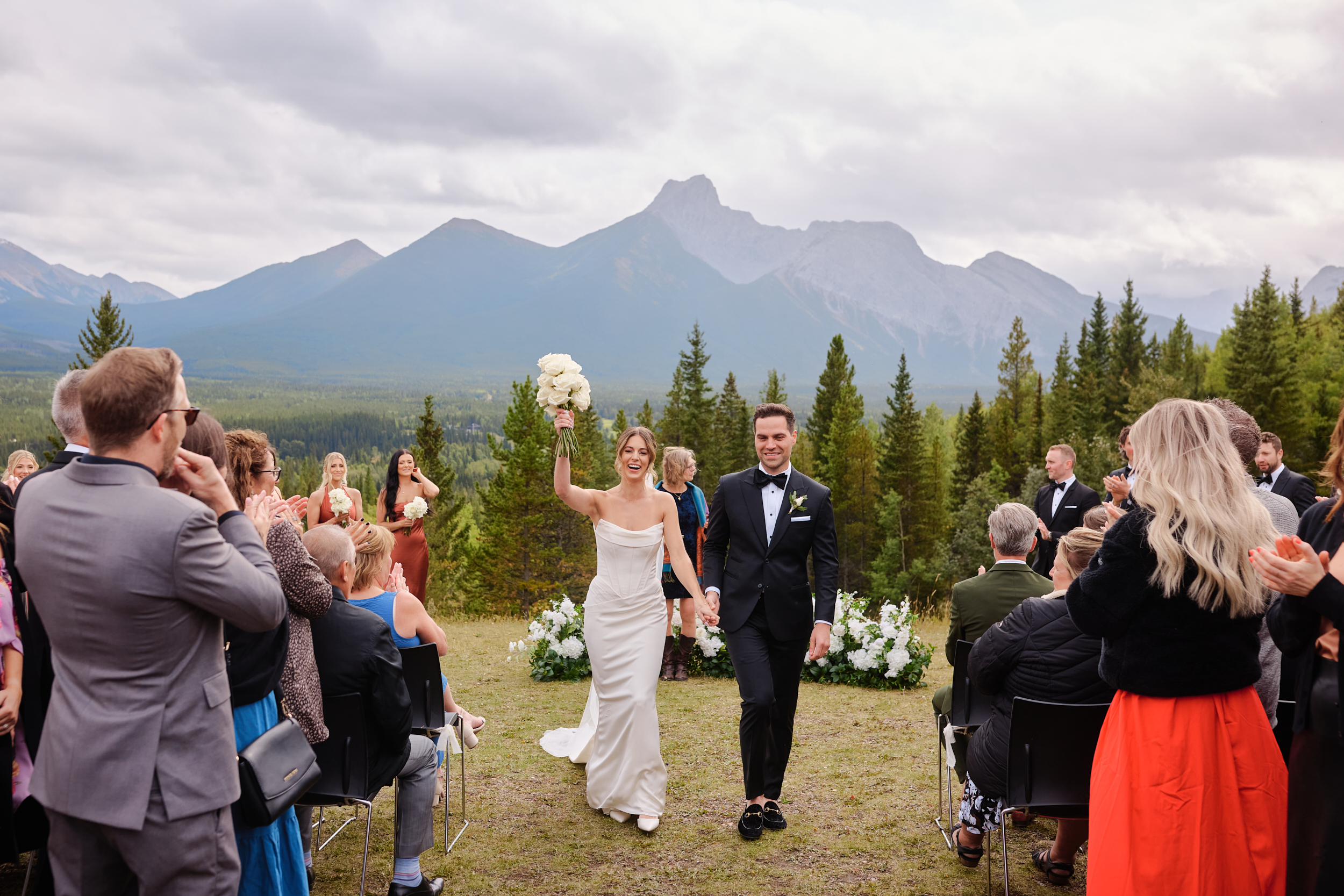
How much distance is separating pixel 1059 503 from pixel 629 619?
23.5 ft

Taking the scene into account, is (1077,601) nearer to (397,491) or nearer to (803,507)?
(803,507)

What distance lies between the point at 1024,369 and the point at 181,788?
85.1 meters

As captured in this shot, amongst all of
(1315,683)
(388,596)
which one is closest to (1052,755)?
(1315,683)

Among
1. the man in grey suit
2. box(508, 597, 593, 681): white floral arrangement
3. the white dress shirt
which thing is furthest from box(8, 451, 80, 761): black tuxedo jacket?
the white dress shirt

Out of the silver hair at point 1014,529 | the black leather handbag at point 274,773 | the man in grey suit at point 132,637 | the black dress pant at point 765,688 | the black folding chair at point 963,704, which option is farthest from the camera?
the silver hair at point 1014,529

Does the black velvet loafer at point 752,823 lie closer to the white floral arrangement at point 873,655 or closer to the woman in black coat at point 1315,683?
the woman in black coat at point 1315,683

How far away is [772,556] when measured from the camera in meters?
5.23

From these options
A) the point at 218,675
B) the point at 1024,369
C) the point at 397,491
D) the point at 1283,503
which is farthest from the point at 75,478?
the point at 1024,369

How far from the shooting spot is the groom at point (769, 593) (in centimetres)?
514

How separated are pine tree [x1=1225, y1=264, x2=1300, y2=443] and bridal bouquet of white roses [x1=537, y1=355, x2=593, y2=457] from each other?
49588 mm

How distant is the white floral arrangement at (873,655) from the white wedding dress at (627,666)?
3.93 m

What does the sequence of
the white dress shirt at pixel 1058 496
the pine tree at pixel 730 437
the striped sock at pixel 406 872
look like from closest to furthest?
the striped sock at pixel 406 872, the white dress shirt at pixel 1058 496, the pine tree at pixel 730 437

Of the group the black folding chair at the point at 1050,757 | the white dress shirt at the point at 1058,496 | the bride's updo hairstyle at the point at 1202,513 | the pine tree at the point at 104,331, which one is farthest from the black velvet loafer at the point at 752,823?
the pine tree at the point at 104,331

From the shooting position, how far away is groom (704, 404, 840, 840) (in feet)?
16.9
